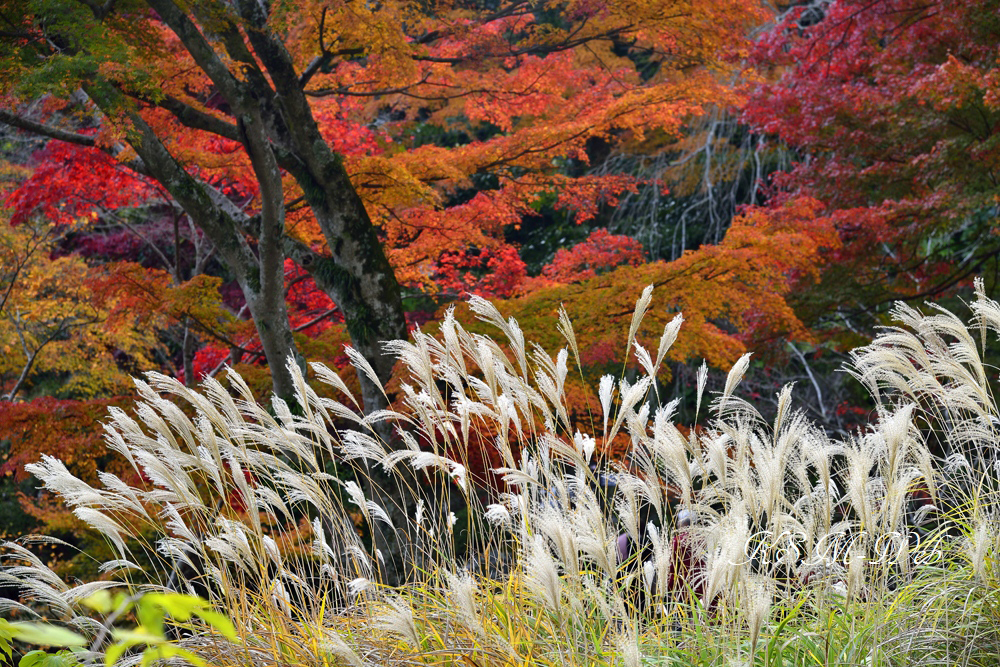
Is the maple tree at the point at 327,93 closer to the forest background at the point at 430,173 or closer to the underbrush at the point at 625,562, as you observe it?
the forest background at the point at 430,173

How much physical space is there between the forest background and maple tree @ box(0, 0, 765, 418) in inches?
0.9

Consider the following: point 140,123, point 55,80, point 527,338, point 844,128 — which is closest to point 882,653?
point 527,338

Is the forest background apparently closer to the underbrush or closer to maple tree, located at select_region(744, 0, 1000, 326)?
maple tree, located at select_region(744, 0, 1000, 326)

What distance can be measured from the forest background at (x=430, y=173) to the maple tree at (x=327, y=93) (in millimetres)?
24

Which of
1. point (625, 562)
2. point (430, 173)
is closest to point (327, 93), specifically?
point (430, 173)

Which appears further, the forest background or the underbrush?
the forest background

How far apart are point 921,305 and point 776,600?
6152 mm

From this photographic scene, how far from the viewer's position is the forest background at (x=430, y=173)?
5.27 m

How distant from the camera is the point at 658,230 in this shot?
12.0 metres

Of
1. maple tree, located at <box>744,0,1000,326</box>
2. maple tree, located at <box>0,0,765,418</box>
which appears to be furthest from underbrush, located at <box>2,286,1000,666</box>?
maple tree, located at <box>744,0,1000,326</box>

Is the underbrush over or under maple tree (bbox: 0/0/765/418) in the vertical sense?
under

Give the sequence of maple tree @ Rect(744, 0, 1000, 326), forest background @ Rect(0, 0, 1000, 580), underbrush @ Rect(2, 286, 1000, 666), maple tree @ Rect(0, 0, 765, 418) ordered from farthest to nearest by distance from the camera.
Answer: maple tree @ Rect(744, 0, 1000, 326)
forest background @ Rect(0, 0, 1000, 580)
maple tree @ Rect(0, 0, 765, 418)
underbrush @ Rect(2, 286, 1000, 666)

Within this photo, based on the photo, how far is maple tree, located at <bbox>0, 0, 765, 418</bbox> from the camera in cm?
471

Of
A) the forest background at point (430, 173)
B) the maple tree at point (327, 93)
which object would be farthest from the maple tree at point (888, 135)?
the maple tree at point (327, 93)
